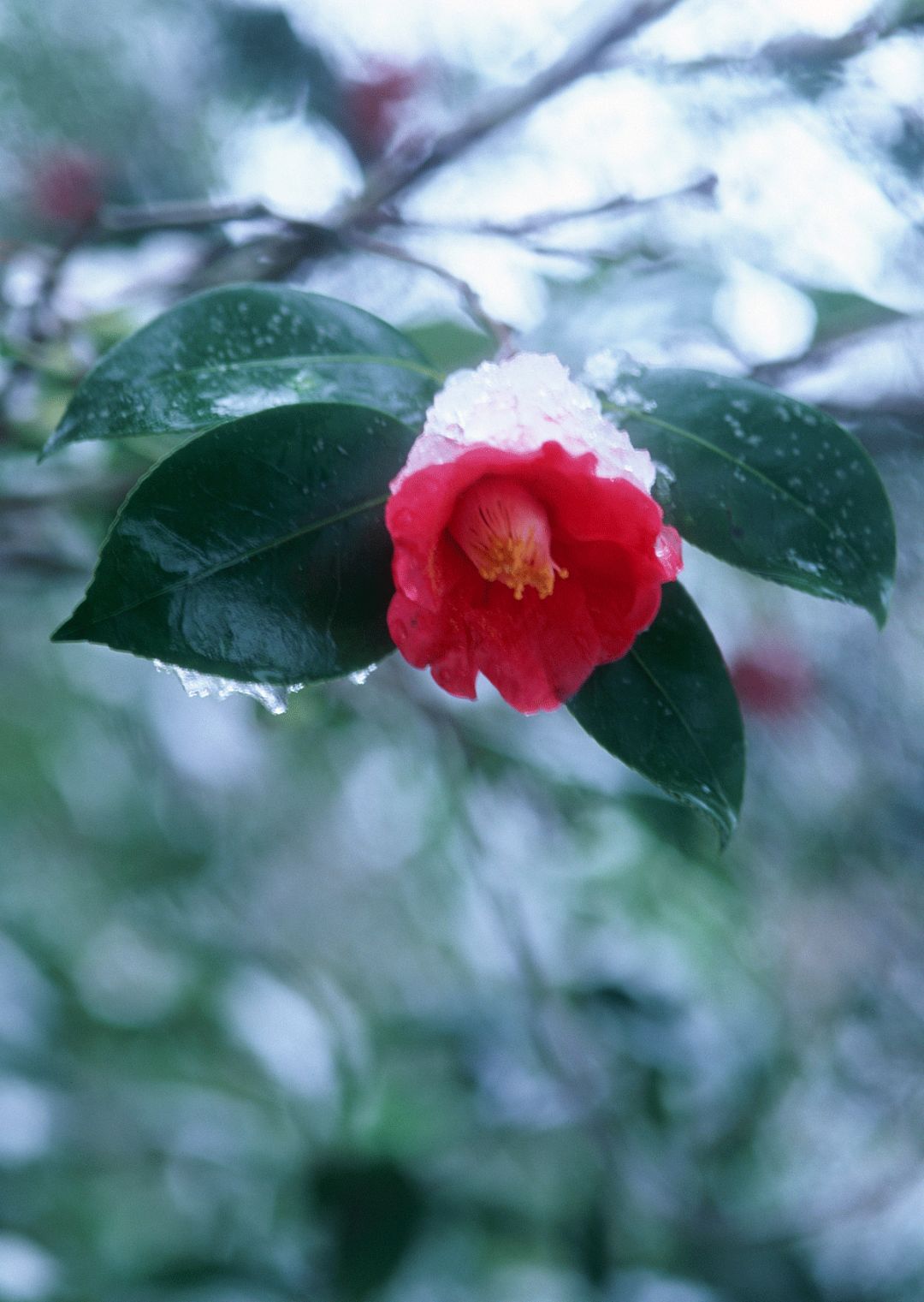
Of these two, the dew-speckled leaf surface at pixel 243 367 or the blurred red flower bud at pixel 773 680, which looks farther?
the blurred red flower bud at pixel 773 680

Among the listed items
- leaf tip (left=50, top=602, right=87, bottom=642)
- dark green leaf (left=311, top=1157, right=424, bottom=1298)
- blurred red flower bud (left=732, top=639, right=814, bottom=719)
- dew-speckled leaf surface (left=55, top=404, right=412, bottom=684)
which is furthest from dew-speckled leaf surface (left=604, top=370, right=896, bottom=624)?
dark green leaf (left=311, top=1157, right=424, bottom=1298)

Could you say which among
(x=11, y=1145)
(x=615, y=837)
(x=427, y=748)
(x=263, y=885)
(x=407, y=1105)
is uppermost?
(x=427, y=748)

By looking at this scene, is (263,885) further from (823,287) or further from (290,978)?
(823,287)

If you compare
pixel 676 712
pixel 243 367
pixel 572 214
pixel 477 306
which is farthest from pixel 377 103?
pixel 676 712

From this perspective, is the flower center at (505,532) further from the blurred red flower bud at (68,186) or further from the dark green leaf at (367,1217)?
the dark green leaf at (367,1217)

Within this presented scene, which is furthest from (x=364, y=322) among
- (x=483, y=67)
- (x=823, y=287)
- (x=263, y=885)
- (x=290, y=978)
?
(x=263, y=885)

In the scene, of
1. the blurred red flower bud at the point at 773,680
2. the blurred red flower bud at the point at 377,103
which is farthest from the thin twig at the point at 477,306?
the blurred red flower bud at the point at 773,680
